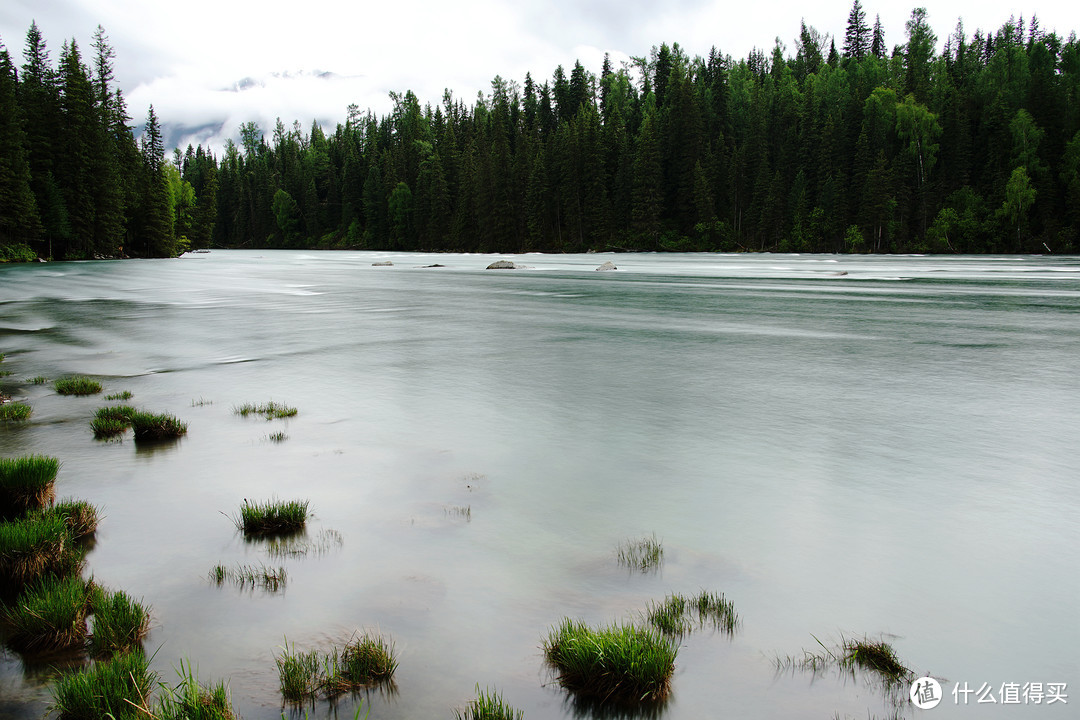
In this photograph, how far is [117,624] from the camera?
4023mm

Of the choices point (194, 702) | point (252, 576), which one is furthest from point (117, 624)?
point (194, 702)

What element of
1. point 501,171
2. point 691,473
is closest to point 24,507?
point 691,473

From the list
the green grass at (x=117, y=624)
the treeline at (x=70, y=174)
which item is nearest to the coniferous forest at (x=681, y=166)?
the treeline at (x=70, y=174)

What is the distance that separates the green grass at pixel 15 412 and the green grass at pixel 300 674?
752 centimetres

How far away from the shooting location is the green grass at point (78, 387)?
1093 cm

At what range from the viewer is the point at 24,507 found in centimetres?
582

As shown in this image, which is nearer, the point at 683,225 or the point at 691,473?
the point at 691,473

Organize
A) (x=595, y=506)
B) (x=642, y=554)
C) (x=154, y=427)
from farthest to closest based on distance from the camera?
(x=154, y=427) < (x=595, y=506) < (x=642, y=554)

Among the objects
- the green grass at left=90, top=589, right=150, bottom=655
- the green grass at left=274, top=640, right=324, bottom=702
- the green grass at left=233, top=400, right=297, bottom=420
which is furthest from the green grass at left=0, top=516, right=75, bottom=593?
the green grass at left=233, top=400, right=297, bottom=420

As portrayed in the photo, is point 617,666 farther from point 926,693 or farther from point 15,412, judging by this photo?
point 15,412

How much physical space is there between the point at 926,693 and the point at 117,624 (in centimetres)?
437

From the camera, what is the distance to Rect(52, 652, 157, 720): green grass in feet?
10.7

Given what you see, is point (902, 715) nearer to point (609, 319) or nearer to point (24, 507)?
point (24, 507)

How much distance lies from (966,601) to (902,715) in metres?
1.43
